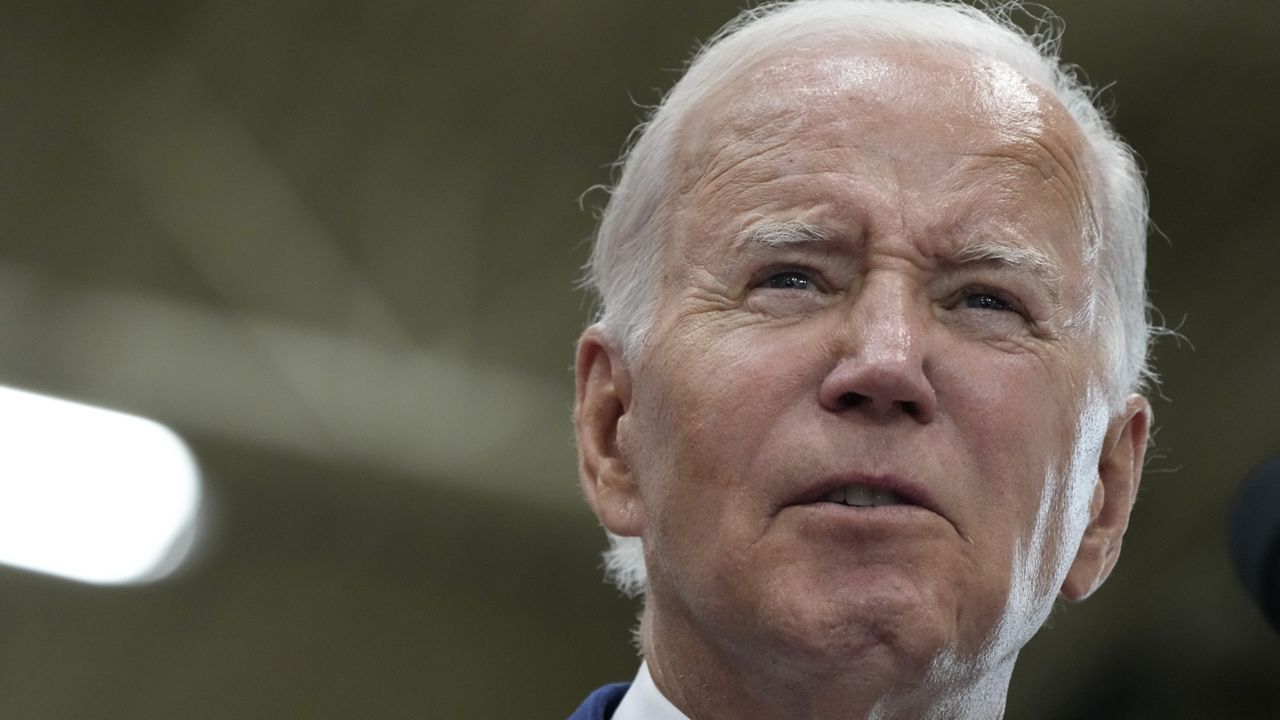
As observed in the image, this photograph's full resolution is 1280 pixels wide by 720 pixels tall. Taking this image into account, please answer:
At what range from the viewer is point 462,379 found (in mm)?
5965

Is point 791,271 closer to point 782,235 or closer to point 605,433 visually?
point 782,235

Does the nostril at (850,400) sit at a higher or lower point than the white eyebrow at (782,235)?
lower

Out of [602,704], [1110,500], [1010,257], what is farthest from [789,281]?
[602,704]

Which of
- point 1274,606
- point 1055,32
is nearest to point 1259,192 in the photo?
point 1055,32

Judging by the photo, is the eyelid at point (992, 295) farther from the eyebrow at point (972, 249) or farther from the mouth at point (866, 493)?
the mouth at point (866, 493)

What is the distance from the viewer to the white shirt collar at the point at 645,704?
2.03 m

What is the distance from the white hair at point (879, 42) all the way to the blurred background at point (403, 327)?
2.90 m

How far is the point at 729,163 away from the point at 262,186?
12.3 ft

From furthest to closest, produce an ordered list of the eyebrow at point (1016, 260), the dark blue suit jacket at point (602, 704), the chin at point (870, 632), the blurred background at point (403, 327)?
the blurred background at point (403, 327) < the dark blue suit jacket at point (602, 704) < the eyebrow at point (1016, 260) < the chin at point (870, 632)

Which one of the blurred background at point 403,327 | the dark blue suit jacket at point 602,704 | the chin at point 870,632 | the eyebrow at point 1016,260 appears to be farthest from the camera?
the blurred background at point 403,327

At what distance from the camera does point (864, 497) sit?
67.9 inches

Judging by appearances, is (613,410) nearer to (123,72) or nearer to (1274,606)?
(1274,606)

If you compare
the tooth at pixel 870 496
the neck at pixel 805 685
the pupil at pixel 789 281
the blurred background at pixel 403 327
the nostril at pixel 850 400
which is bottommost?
the neck at pixel 805 685

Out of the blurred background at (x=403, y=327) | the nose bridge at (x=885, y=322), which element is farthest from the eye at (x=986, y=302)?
the blurred background at (x=403, y=327)
